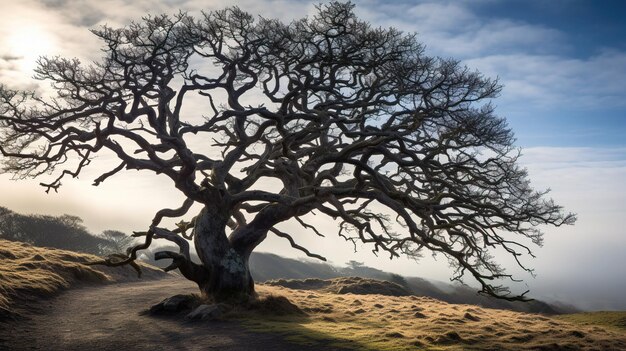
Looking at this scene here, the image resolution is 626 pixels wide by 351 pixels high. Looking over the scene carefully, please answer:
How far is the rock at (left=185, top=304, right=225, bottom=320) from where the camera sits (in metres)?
13.1

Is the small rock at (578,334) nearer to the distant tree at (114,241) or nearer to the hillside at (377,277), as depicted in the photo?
the hillside at (377,277)

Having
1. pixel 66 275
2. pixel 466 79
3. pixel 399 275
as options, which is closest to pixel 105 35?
pixel 66 275

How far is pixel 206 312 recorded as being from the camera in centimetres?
1330

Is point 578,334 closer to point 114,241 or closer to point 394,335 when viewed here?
point 394,335

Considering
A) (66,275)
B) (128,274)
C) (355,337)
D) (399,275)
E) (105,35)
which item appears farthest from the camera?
(399,275)

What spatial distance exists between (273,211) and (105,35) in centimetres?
933

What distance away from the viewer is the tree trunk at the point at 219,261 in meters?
15.2

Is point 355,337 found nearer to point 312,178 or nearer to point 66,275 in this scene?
point 312,178

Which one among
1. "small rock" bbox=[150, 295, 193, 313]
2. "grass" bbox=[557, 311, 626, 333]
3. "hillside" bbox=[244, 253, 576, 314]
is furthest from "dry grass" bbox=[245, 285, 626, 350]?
"hillside" bbox=[244, 253, 576, 314]

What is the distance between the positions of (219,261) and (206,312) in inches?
98.0

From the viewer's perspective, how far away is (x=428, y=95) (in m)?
16.6

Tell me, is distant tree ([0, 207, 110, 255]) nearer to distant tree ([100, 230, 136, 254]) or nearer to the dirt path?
distant tree ([100, 230, 136, 254])

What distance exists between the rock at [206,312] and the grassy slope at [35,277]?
5.43 m

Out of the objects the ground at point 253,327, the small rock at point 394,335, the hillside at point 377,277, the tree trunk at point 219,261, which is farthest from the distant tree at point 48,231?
the small rock at point 394,335
